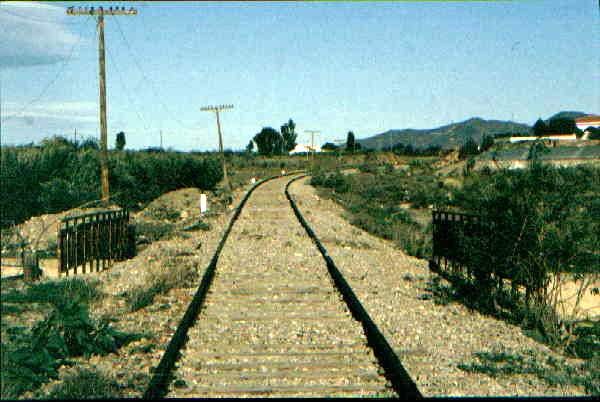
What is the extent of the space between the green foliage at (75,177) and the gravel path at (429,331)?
20.8ft

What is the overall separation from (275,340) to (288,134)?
154 meters

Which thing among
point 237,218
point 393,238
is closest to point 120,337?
point 393,238

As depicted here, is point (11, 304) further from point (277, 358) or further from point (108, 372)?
point (277, 358)

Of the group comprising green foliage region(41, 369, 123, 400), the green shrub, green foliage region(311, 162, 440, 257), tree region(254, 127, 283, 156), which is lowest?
green foliage region(311, 162, 440, 257)

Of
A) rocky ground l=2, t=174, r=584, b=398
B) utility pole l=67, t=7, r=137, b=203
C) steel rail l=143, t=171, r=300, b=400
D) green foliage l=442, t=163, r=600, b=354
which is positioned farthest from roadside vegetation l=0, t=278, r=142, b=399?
utility pole l=67, t=7, r=137, b=203

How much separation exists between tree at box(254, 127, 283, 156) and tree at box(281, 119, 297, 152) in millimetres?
1398

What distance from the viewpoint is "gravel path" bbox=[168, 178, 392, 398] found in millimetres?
5855

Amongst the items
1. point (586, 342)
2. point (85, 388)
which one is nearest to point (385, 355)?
point (85, 388)

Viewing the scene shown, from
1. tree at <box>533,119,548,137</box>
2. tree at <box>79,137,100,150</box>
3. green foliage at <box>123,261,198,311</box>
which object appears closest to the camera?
green foliage at <box>123,261,198,311</box>

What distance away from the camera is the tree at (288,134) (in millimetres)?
158375

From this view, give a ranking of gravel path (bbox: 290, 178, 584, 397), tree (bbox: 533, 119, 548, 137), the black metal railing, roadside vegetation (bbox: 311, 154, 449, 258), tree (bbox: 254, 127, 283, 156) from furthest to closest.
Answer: tree (bbox: 254, 127, 283, 156) < roadside vegetation (bbox: 311, 154, 449, 258) < tree (bbox: 533, 119, 548, 137) < the black metal railing < gravel path (bbox: 290, 178, 584, 397)

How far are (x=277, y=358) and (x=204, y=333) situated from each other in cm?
126

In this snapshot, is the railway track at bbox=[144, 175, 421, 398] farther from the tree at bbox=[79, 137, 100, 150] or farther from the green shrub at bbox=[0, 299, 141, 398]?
the tree at bbox=[79, 137, 100, 150]

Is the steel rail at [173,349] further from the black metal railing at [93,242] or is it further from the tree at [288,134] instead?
the tree at [288,134]
